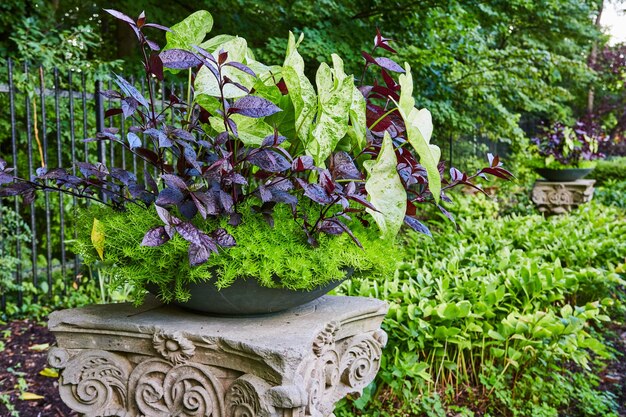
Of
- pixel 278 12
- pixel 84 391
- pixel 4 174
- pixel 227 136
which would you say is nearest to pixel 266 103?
pixel 227 136

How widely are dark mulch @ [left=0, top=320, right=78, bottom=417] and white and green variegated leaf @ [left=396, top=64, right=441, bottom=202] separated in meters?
2.39

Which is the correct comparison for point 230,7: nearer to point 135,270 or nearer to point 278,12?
point 278,12

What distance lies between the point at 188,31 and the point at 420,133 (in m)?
0.66

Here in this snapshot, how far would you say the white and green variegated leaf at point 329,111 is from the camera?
1411 mm

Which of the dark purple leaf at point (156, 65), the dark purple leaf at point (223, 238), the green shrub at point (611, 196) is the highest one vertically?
the dark purple leaf at point (156, 65)

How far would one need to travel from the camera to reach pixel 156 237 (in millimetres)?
1271

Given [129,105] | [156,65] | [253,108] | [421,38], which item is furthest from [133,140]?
[421,38]

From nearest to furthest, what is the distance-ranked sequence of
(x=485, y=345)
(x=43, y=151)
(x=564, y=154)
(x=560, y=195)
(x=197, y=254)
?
(x=197, y=254)
(x=485, y=345)
(x=43, y=151)
(x=560, y=195)
(x=564, y=154)

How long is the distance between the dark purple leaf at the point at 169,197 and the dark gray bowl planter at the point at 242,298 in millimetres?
222

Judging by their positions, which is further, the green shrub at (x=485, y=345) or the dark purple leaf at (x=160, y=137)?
the green shrub at (x=485, y=345)

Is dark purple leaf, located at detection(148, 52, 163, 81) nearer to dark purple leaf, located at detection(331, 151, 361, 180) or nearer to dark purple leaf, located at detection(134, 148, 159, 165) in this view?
dark purple leaf, located at detection(134, 148, 159, 165)

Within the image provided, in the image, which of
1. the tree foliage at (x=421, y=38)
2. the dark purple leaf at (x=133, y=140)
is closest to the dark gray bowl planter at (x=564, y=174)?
the tree foliage at (x=421, y=38)

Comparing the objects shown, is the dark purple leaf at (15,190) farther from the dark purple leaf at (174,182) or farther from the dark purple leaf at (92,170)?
the dark purple leaf at (174,182)

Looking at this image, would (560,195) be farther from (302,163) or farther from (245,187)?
(302,163)
